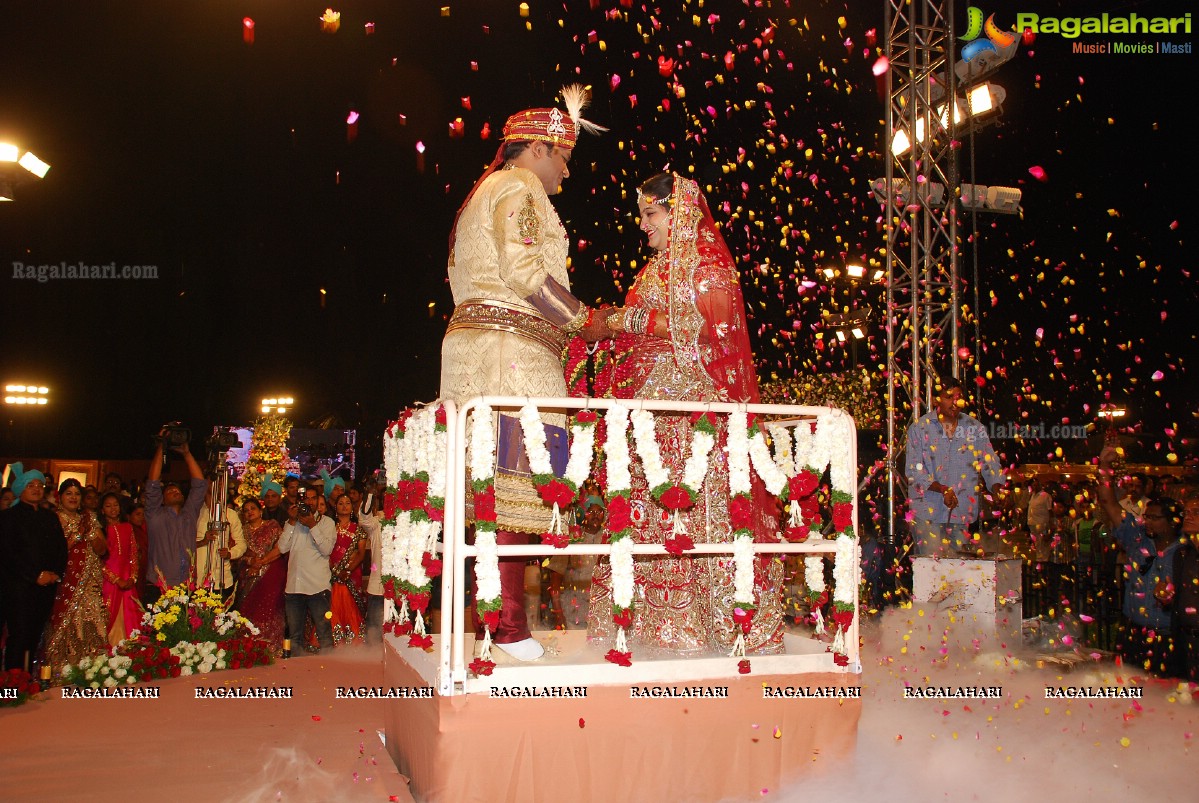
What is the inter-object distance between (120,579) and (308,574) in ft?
4.66

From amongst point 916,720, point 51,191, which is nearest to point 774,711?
point 916,720

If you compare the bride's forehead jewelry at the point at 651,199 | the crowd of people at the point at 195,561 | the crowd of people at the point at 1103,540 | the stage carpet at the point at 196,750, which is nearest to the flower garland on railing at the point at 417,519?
the stage carpet at the point at 196,750

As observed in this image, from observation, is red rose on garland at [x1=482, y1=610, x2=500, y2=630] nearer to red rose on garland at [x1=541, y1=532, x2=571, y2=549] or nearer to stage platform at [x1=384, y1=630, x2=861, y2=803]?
stage platform at [x1=384, y1=630, x2=861, y2=803]

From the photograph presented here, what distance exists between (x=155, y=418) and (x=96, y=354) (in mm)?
2013

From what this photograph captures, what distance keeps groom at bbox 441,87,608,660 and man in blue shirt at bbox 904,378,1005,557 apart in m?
4.17

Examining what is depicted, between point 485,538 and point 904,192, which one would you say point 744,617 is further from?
point 904,192

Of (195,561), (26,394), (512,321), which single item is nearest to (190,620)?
(195,561)

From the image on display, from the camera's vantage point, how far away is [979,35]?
9250mm

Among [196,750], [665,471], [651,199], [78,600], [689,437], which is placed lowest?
[196,750]

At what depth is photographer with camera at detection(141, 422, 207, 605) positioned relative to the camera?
7941mm

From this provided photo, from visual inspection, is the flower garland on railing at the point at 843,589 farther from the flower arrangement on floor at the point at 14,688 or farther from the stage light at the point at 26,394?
the stage light at the point at 26,394

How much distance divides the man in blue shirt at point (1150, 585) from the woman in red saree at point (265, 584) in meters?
6.48

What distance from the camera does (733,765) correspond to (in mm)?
3473

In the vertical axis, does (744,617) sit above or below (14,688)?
above
